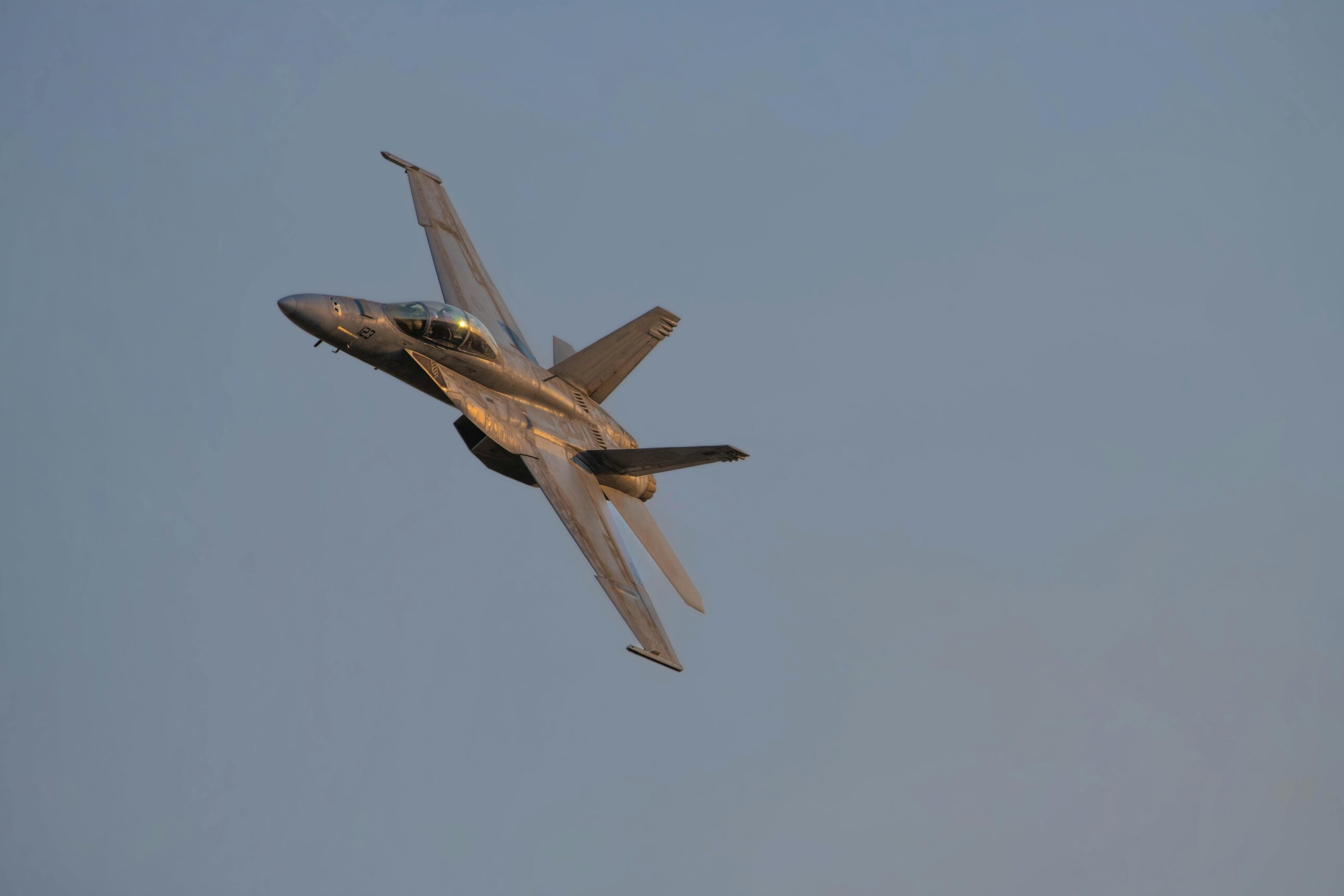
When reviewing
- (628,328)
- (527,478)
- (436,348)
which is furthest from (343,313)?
(628,328)

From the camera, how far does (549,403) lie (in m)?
49.0

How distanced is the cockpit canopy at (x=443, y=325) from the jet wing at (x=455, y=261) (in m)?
3.12

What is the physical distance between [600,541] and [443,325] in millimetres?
7395

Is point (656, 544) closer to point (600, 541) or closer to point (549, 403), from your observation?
point (600, 541)

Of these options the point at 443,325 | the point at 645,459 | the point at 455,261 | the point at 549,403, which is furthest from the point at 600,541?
the point at 455,261

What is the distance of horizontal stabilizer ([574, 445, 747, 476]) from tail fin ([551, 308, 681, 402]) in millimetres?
3389

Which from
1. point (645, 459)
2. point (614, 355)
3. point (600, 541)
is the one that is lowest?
point (600, 541)

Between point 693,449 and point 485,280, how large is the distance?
10.8 metres

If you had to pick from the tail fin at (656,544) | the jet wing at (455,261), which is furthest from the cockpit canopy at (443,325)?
the tail fin at (656,544)

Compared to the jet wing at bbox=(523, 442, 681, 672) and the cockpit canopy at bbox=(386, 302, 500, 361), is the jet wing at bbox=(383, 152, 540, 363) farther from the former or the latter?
the jet wing at bbox=(523, 442, 681, 672)

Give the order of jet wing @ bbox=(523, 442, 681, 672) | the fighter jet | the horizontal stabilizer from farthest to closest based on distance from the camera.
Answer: the horizontal stabilizer
the fighter jet
jet wing @ bbox=(523, 442, 681, 672)

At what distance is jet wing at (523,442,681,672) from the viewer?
44.7 m

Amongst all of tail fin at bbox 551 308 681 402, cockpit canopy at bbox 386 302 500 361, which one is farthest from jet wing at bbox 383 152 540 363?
cockpit canopy at bbox 386 302 500 361

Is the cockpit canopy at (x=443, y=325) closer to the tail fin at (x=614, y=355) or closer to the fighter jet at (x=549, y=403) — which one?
the fighter jet at (x=549, y=403)
